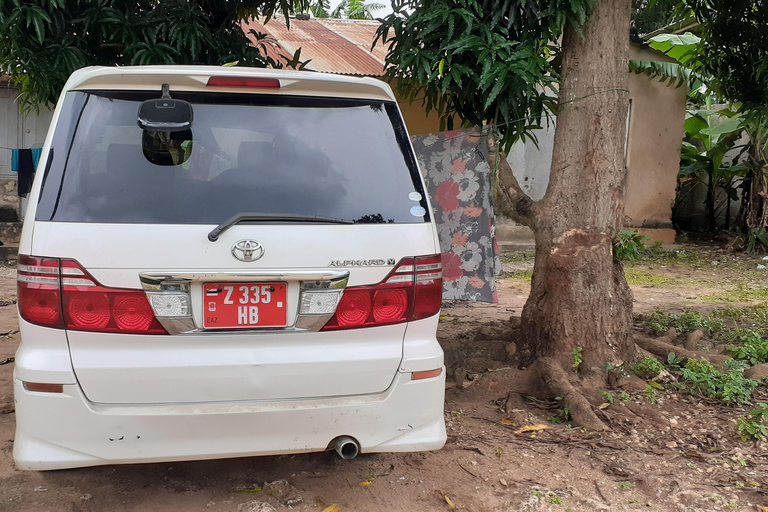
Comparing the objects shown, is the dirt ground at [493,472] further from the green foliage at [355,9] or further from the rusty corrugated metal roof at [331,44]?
the green foliage at [355,9]

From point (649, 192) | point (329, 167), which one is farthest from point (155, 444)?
point (649, 192)

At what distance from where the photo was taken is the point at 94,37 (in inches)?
216

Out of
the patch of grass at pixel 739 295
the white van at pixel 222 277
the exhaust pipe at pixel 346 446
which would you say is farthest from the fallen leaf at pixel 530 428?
the patch of grass at pixel 739 295

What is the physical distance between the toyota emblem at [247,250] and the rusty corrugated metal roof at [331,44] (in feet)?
22.6

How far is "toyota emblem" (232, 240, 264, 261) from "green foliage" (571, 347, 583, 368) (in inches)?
97.7

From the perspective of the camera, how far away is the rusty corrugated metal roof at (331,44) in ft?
33.3

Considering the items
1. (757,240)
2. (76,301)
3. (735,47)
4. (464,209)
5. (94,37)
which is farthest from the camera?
(757,240)

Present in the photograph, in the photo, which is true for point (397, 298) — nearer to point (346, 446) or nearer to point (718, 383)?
point (346, 446)

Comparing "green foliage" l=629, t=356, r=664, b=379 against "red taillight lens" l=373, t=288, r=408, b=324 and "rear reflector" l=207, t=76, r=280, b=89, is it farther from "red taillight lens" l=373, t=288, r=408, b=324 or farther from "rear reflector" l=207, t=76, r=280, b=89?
"rear reflector" l=207, t=76, r=280, b=89

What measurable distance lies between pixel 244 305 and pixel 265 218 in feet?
1.02

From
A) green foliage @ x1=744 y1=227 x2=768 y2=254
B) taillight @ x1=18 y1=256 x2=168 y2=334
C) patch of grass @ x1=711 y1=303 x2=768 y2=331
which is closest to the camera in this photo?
taillight @ x1=18 y1=256 x2=168 y2=334

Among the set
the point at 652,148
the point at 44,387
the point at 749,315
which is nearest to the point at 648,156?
the point at 652,148

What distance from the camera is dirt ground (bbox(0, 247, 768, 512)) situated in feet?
9.12

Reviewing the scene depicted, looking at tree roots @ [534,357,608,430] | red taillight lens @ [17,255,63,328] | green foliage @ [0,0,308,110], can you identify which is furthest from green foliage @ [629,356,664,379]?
green foliage @ [0,0,308,110]
